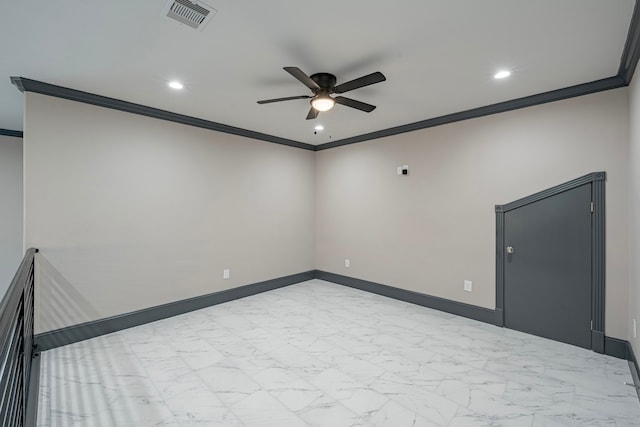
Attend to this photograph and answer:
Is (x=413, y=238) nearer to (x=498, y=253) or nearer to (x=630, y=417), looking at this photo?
(x=498, y=253)

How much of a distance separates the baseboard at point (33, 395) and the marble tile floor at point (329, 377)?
4cm

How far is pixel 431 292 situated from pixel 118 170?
4.30 m

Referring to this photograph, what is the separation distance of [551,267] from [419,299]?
1.67 meters

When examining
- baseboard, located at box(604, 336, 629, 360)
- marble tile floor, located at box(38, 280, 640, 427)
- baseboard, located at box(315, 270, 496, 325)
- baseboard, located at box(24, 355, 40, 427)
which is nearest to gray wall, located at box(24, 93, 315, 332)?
baseboard, located at box(24, 355, 40, 427)

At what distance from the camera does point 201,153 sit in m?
4.26

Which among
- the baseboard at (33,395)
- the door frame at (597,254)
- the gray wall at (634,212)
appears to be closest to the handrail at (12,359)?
the baseboard at (33,395)

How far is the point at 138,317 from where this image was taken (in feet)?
11.9

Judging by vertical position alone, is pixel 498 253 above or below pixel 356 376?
above

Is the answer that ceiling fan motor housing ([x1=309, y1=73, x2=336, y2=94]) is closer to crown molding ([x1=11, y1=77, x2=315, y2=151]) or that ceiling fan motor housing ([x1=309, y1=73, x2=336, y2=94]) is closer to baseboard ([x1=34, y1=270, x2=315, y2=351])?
crown molding ([x1=11, y1=77, x2=315, y2=151])

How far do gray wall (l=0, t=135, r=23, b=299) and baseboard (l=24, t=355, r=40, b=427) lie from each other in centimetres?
258

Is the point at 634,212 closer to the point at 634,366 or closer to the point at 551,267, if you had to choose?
the point at 551,267

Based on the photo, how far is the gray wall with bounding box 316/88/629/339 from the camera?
9.55 ft

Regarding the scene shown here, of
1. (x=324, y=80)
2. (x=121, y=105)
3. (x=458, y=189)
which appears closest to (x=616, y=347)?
(x=458, y=189)

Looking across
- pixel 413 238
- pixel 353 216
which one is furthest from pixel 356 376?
pixel 353 216
